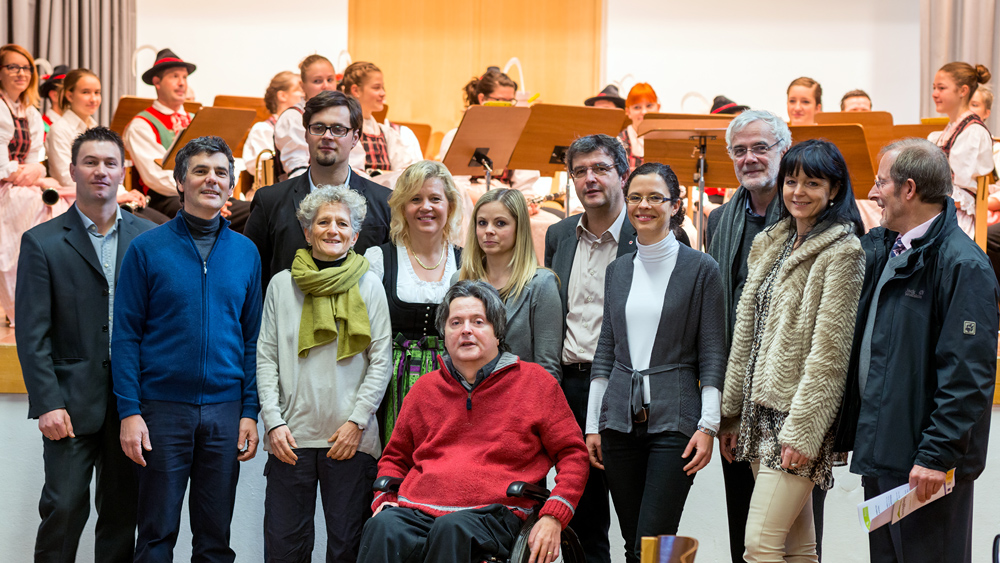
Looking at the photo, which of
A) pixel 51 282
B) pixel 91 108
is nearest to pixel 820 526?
pixel 51 282

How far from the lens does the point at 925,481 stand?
2068 millimetres

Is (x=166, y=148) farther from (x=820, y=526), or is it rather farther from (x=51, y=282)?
(x=820, y=526)

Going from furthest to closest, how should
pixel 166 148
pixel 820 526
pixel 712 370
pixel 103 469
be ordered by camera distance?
pixel 166 148, pixel 103 469, pixel 820 526, pixel 712 370

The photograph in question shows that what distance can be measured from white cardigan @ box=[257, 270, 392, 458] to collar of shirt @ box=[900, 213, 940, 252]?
4.78 feet

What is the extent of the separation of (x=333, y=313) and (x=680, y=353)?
3.32 feet

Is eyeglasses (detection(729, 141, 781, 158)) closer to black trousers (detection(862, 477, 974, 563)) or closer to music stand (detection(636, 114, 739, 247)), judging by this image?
black trousers (detection(862, 477, 974, 563))

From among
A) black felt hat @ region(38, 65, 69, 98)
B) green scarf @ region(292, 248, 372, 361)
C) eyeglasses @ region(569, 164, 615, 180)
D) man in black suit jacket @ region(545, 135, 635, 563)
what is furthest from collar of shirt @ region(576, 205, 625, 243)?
black felt hat @ region(38, 65, 69, 98)

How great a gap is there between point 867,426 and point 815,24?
841 cm

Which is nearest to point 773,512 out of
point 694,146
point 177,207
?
point 694,146

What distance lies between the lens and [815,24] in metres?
9.64

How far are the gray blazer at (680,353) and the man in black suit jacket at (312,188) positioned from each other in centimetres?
109

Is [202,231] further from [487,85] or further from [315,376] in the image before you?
[487,85]

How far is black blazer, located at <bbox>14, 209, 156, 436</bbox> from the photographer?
9.02 feet

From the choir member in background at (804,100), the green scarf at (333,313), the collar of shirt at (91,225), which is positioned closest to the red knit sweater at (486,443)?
the green scarf at (333,313)
